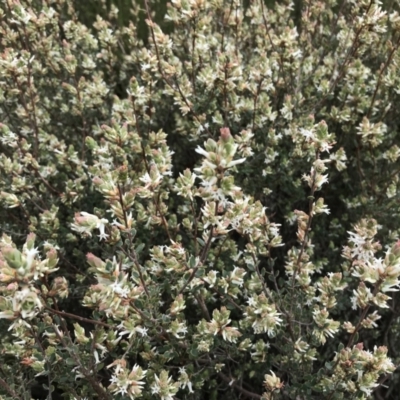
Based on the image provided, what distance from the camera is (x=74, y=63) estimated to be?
268 cm

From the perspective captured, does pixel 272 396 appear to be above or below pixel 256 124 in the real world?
below

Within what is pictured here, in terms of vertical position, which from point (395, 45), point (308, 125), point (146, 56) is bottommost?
point (308, 125)

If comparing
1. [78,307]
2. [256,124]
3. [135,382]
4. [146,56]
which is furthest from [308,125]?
[78,307]

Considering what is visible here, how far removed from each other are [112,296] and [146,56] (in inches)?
57.8

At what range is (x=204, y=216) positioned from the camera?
5.31 ft

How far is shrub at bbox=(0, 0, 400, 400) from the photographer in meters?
1.64

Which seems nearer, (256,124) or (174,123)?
(256,124)

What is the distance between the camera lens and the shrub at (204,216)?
164 cm

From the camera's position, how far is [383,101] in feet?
8.95

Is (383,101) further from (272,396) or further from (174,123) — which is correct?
(272,396)

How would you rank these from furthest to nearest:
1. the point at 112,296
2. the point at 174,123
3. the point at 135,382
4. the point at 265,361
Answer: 1. the point at 174,123
2. the point at 265,361
3. the point at 135,382
4. the point at 112,296

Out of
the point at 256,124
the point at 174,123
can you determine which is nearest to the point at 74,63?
the point at 174,123

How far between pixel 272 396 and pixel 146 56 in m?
1.65

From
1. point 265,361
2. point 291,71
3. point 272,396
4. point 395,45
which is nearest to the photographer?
point 272,396
